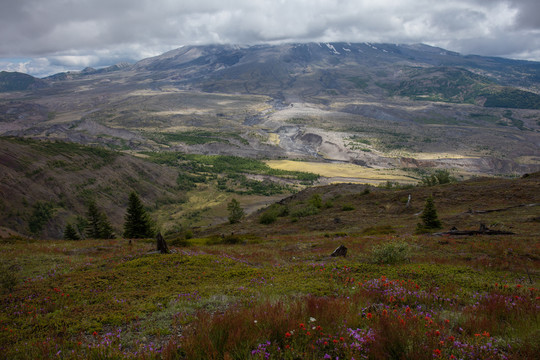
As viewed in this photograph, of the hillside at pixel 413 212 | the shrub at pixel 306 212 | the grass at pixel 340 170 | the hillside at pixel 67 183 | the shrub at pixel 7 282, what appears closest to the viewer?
the shrub at pixel 7 282

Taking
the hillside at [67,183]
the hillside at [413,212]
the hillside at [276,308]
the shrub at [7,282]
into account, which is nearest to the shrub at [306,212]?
the hillside at [413,212]

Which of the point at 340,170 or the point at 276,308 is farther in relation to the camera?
the point at 340,170

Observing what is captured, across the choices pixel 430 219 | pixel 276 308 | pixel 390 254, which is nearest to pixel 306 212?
pixel 430 219

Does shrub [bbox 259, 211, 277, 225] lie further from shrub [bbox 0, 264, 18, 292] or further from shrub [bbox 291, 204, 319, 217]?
shrub [bbox 0, 264, 18, 292]

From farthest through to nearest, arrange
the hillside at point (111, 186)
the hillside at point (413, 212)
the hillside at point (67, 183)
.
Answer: the hillside at point (111, 186) → the hillside at point (67, 183) → the hillside at point (413, 212)

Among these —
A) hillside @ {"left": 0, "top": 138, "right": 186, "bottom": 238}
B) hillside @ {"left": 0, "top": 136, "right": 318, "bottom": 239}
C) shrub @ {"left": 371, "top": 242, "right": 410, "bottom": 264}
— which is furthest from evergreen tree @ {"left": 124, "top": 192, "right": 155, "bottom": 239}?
shrub @ {"left": 371, "top": 242, "right": 410, "bottom": 264}

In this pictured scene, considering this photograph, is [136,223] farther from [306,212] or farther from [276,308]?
[276,308]

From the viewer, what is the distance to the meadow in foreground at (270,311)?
402cm

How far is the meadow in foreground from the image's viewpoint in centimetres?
402

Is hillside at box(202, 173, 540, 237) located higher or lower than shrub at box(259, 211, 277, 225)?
higher

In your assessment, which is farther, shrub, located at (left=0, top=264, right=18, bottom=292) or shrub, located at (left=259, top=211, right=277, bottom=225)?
shrub, located at (left=259, top=211, right=277, bottom=225)

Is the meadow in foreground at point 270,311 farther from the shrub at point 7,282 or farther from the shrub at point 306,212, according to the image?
the shrub at point 306,212

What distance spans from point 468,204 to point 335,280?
30395 mm

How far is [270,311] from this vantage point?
486 cm
